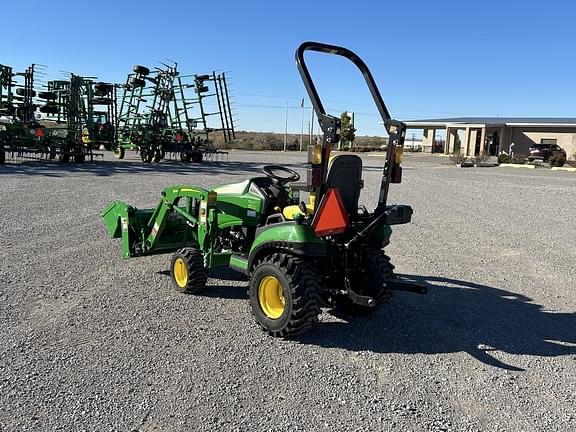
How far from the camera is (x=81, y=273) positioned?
248 inches

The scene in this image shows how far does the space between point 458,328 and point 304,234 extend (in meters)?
1.77

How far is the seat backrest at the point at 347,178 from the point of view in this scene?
Answer: 446 centimetres

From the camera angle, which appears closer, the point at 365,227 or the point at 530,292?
the point at 365,227

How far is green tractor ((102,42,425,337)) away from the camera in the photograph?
4.37 metres

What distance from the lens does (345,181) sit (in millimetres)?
4637

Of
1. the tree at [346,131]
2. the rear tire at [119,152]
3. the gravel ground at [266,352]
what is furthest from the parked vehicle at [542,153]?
the gravel ground at [266,352]

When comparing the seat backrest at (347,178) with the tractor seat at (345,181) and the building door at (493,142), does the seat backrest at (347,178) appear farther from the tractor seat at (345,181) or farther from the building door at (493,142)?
the building door at (493,142)

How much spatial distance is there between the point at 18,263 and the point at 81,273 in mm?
904

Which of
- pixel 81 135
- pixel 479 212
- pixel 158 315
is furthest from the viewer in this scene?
pixel 81 135

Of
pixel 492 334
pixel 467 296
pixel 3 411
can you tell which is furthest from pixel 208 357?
pixel 467 296

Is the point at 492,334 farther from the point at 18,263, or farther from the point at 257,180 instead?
the point at 18,263

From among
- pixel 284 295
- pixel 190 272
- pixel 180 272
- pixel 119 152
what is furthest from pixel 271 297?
pixel 119 152

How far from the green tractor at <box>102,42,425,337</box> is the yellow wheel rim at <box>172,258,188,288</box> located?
0.01 metres

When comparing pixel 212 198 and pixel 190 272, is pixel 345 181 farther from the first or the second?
pixel 190 272
